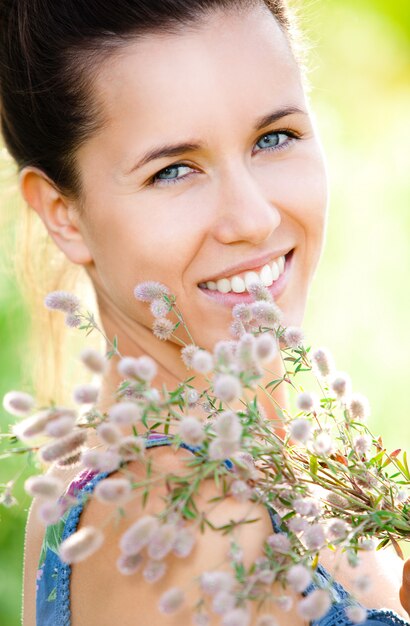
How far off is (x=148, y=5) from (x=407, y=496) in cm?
95

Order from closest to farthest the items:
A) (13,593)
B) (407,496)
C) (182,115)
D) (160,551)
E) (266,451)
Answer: (160,551) → (266,451) → (407,496) → (182,115) → (13,593)

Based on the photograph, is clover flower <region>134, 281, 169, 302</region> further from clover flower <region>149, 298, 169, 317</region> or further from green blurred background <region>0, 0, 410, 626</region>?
green blurred background <region>0, 0, 410, 626</region>

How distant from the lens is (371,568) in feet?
5.31

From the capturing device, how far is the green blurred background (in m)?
4.71

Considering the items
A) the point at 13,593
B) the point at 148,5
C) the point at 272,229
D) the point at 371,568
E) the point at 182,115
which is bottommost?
the point at 13,593

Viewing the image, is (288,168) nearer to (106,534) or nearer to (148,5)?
(148,5)

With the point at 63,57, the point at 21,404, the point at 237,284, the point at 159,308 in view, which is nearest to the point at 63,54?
the point at 63,57

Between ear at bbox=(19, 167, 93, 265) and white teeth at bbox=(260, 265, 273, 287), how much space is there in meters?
0.36

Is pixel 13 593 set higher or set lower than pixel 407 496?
lower

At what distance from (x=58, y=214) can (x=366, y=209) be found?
13.0ft

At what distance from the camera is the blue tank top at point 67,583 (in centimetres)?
132

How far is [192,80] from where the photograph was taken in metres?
1.54

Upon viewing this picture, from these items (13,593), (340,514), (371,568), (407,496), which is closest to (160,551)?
(340,514)

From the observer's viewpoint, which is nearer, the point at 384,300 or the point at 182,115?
the point at 182,115
